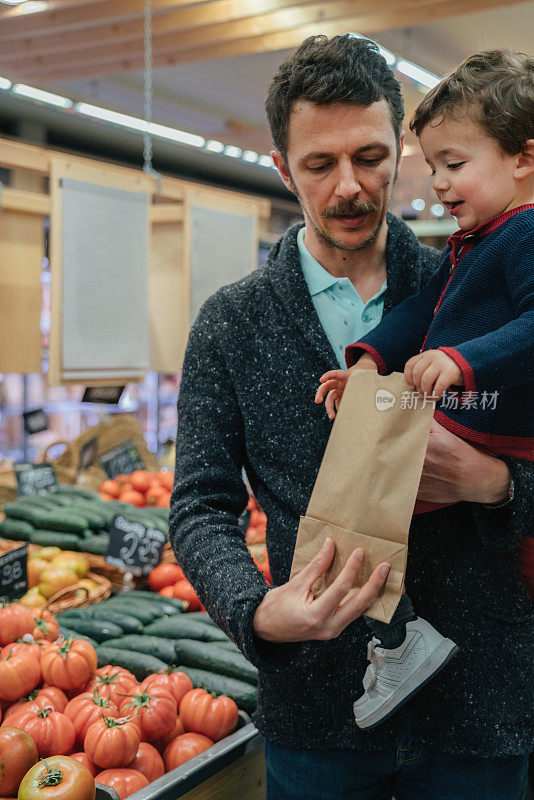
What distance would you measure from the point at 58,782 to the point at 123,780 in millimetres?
236

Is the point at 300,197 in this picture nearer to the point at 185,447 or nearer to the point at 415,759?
the point at 185,447

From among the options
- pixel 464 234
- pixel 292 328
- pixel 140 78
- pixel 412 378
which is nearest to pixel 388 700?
pixel 412 378

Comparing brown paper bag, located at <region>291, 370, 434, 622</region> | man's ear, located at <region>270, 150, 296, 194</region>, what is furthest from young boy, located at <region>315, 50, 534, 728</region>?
man's ear, located at <region>270, 150, 296, 194</region>

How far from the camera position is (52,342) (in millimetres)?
3611

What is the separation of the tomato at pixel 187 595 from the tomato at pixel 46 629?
0.58m

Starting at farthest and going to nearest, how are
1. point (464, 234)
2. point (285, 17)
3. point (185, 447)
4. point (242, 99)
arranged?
point (242, 99) → point (285, 17) → point (185, 447) → point (464, 234)

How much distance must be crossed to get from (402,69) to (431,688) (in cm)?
408

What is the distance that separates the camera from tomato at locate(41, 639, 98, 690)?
6.43ft

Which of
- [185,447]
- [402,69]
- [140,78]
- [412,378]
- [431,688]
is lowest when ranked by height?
[431,688]

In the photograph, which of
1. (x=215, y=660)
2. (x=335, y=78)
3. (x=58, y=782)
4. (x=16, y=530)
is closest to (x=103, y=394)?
(x=16, y=530)

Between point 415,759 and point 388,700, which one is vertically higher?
point 388,700

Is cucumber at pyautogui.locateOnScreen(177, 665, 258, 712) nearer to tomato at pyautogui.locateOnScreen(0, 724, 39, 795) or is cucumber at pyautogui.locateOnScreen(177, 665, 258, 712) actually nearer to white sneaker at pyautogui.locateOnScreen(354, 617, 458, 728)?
tomato at pyautogui.locateOnScreen(0, 724, 39, 795)

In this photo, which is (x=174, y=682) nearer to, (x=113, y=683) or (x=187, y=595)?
(x=113, y=683)

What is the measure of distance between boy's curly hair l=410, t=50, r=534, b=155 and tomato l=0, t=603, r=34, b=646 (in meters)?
1.73
